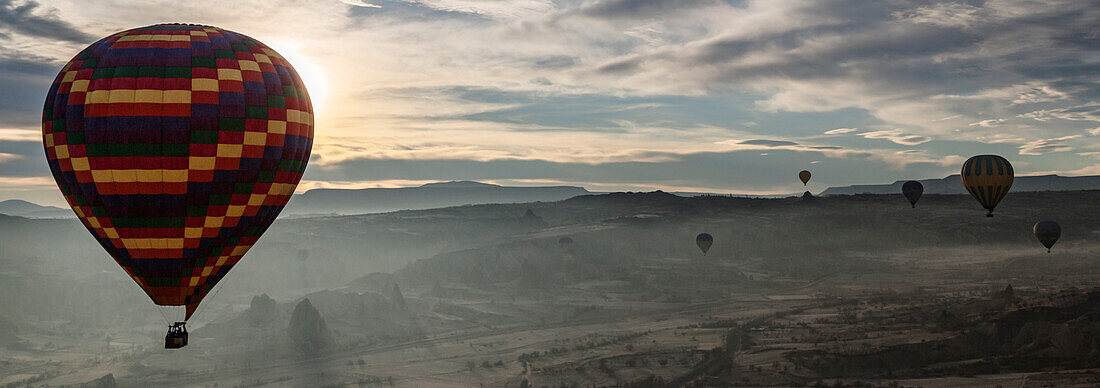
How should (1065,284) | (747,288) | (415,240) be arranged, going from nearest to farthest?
(1065,284) < (747,288) < (415,240)

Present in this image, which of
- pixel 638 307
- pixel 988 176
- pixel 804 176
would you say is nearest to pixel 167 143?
pixel 638 307

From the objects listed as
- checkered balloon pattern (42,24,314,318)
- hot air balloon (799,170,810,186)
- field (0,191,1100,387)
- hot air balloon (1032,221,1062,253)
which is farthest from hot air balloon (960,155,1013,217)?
checkered balloon pattern (42,24,314,318)

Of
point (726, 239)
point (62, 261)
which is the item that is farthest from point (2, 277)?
point (726, 239)

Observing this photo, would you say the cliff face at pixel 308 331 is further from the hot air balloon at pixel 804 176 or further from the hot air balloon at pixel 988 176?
the hot air balloon at pixel 804 176

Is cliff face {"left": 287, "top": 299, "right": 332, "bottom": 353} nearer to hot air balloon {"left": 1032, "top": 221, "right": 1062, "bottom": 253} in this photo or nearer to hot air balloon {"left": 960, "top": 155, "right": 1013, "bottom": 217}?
hot air balloon {"left": 960, "top": 155, "right": 1013, "bottom": 217}

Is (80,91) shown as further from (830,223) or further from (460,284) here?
(830,223)

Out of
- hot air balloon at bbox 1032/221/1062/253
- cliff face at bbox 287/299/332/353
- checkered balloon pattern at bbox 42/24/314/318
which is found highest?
checkered balloon pattern at bbox 42/24/314/318

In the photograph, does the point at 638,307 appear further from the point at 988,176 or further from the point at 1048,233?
the point at 1048,233
